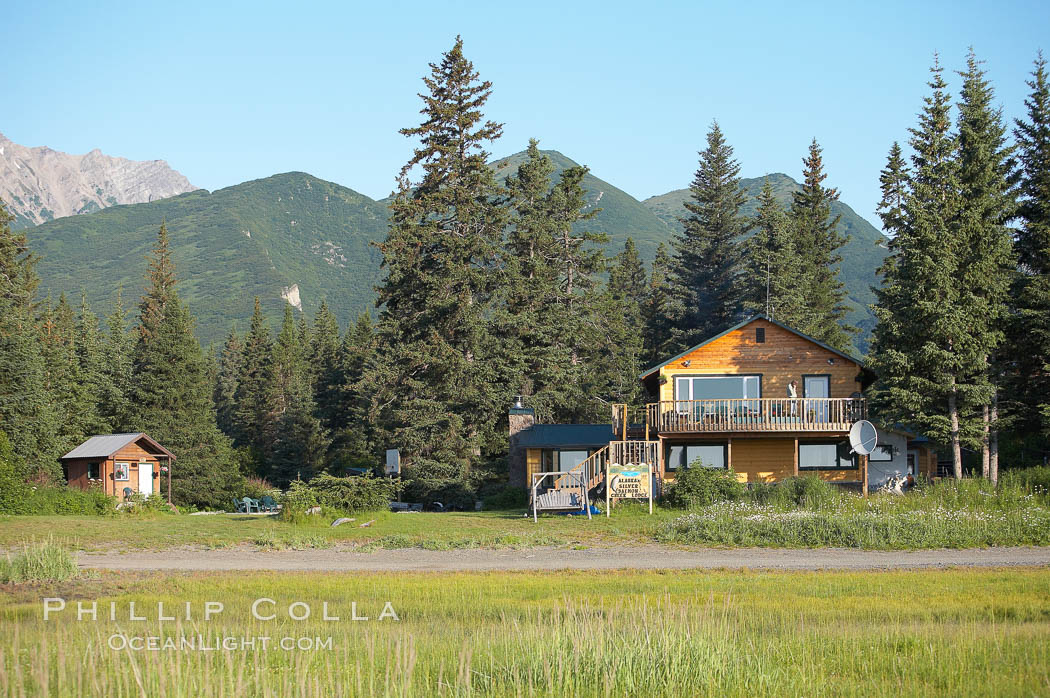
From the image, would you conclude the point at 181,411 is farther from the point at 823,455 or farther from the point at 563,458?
the point at 823,455

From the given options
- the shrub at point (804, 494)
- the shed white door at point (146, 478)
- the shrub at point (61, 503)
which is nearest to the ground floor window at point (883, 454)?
the shrub at point (804, 494)

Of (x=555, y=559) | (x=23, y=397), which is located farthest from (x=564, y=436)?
(x=23, y=397)

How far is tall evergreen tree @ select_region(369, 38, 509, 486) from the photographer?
45250 mm

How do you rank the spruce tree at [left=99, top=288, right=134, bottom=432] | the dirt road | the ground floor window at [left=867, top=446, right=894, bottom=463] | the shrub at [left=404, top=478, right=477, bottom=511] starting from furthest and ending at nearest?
1. the spruce tree at [left=99, top=288, right=134, bottom=432]
2. the shrub at [left=404, top=478, right=477, bottom=511]
3. the ground floor window at [left=867, top=446, right=894, bottom=463]
4. the dirt road

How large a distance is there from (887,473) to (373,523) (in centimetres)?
2370

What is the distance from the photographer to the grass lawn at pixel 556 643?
8.05 m

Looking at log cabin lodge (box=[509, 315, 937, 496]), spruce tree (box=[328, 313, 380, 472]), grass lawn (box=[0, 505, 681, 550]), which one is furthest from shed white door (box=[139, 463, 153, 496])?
log cabin lodge (box=[509, 315, 937, 496])

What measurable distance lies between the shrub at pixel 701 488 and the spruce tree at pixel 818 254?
30128 mm

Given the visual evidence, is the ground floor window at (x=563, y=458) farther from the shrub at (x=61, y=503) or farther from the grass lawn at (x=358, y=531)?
the shrub at (x=61, y=503)

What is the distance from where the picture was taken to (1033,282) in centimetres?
3375

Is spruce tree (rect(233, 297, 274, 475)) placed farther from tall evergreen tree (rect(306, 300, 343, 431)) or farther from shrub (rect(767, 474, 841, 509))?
shrub (rect(767, 474, 841, 509))

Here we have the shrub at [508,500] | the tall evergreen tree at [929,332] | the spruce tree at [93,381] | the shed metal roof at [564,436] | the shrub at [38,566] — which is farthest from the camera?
the spruce tree at [93,381]

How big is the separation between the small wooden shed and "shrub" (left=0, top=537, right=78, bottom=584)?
30788mm

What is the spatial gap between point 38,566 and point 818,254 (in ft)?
192
